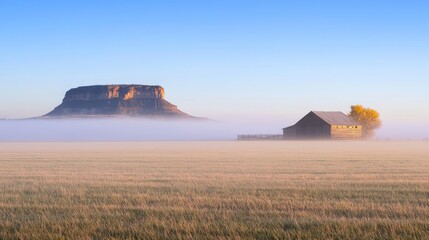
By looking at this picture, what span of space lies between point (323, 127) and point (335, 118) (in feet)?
13.7

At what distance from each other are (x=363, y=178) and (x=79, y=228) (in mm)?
13728

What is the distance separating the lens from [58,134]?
175 meters

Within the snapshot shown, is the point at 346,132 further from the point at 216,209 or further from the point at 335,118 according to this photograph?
the point at 216,209

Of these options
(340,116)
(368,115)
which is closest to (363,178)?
(340,116)

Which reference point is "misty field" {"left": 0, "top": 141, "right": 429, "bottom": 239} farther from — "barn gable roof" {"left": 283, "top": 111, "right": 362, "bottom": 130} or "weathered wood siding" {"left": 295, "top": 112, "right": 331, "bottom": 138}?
"barn gable roof" {"left": 283, "top": 111, "right": 362, "bottom": 130}

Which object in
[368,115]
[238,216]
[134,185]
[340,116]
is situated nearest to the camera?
[238,216]

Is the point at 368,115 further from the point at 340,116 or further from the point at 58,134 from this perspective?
the point at 58,134

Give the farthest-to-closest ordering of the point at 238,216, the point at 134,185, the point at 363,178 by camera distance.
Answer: the point at 363,178, the point at 134,185, the point at 238,216

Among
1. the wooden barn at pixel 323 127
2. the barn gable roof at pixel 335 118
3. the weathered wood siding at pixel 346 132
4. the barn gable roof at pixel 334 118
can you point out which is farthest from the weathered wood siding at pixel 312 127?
the weathered wood siding at pixel 346 132

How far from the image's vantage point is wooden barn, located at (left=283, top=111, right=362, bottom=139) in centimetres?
11088

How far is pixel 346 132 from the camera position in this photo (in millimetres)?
113875

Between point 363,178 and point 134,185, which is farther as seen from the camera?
point 363,178

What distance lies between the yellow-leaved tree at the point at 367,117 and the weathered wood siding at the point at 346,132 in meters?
13.6

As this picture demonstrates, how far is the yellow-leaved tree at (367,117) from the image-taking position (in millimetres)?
131837
